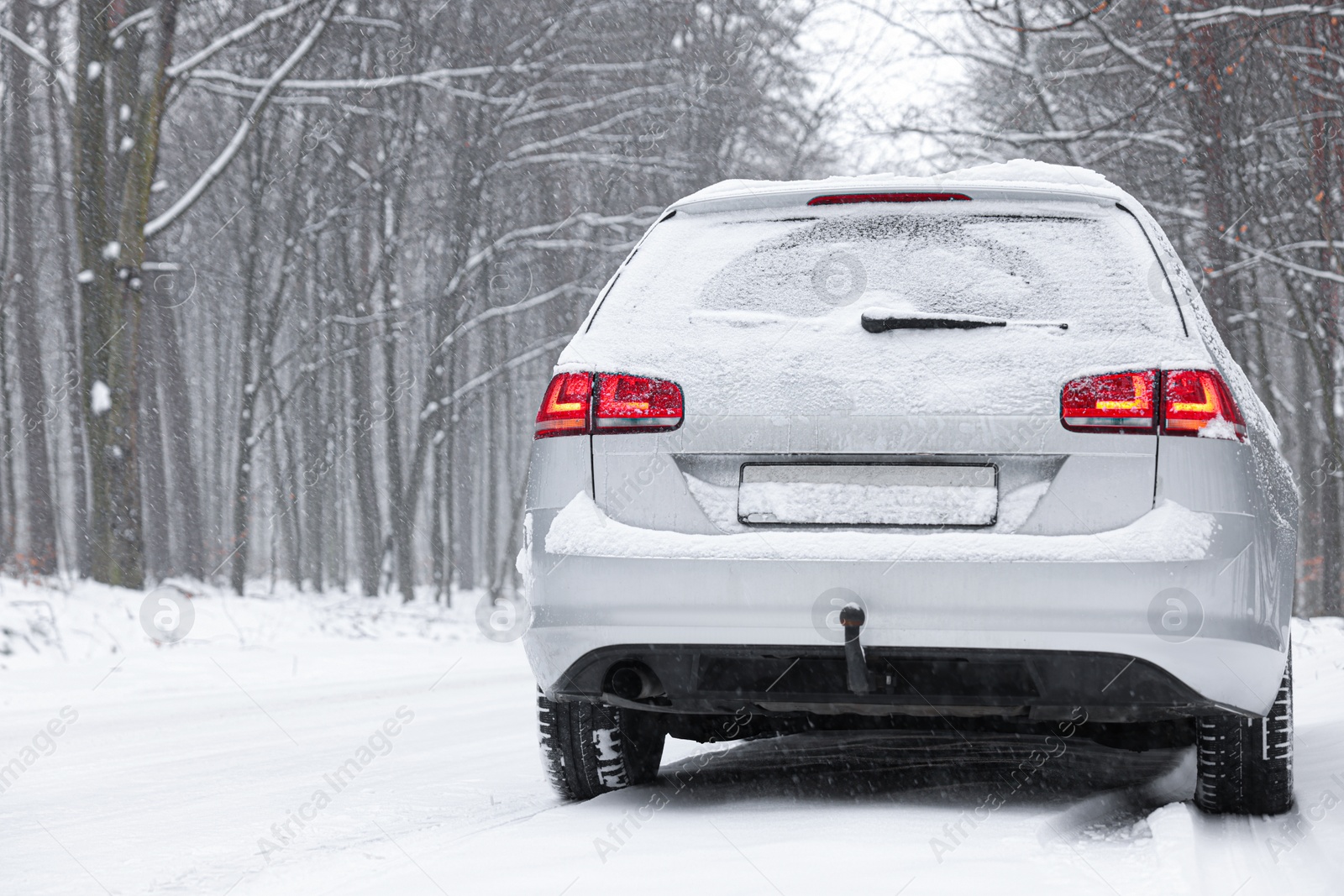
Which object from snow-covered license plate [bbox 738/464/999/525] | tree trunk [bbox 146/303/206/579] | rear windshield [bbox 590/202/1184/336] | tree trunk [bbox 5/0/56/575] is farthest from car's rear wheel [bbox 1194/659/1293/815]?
tree trunk [bbox 146/303/206/579]

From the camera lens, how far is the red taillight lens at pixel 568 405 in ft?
11.9

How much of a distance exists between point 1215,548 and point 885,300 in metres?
0.98

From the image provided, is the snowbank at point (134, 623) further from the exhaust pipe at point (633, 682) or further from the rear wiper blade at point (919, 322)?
the rear wiper blade at point (919, 322)

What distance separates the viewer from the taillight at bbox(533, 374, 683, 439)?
3.53m

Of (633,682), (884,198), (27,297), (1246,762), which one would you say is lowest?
(27,297)

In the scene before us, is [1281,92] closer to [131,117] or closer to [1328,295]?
[1328,295]

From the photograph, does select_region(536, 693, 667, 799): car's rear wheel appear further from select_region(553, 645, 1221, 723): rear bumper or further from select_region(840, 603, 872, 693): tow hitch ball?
select_region(840, 603, 872, 693): tow hitch ball

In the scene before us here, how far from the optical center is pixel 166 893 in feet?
10.2

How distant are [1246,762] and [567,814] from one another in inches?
68.9

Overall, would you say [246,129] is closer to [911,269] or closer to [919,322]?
[911,269]

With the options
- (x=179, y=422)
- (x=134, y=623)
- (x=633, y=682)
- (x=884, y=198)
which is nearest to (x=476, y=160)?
(x=179, y=422)

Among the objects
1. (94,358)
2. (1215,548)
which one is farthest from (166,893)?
(94,358)

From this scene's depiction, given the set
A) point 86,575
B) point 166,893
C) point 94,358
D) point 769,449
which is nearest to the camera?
point 166,893

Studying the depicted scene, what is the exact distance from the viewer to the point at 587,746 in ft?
13.2
